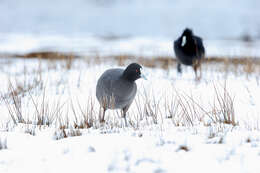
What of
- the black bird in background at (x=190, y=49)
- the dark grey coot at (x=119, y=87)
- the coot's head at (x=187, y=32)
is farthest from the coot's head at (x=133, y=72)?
the coot's head at (x=187, y=32)

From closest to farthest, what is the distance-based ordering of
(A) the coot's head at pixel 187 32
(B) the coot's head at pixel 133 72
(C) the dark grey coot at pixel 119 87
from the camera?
(C) the dark grey coot at pixel 119 87
(B) the coot's head at pixel 133 72
(A) the coot's head at pixel 187 32

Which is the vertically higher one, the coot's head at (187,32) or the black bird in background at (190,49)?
the coot's head at (187,32)

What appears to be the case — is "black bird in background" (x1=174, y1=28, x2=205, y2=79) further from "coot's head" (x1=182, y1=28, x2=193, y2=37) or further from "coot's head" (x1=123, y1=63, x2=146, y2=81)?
"coot's head" (x1=123, y1=63, x2=146, y2=81)

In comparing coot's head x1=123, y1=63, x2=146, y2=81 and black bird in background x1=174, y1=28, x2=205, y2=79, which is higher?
black bird in background x1=174, y1=28, x2=205, y2=79

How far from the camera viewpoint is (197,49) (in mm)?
7469

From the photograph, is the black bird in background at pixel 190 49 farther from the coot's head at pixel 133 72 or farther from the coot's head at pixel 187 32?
the coot's head at pixel 133 72

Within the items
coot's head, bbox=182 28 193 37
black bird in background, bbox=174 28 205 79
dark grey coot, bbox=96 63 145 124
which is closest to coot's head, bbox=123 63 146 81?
dark grey coot, bbox=96 63 145 124

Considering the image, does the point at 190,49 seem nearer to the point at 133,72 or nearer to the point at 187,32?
the point at 187,32

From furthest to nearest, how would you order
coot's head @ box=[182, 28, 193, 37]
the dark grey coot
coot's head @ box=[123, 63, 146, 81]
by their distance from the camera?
1. coot's head @ box=[182, 28, 193, 37]
2. coot's head @ box=[123, 63, 146, 81]
3. the dark grey coot

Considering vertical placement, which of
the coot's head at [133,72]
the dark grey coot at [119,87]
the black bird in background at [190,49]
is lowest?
the dark grey coot at [119,87]

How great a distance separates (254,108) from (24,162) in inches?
145

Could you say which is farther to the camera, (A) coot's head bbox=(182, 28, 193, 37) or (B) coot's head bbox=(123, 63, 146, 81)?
(A) coot's head bbox=(182, 28, 193, 37)

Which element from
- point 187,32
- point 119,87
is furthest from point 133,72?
point 187,32

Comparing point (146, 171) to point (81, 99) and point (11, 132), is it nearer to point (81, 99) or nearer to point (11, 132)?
point (11, 132)
